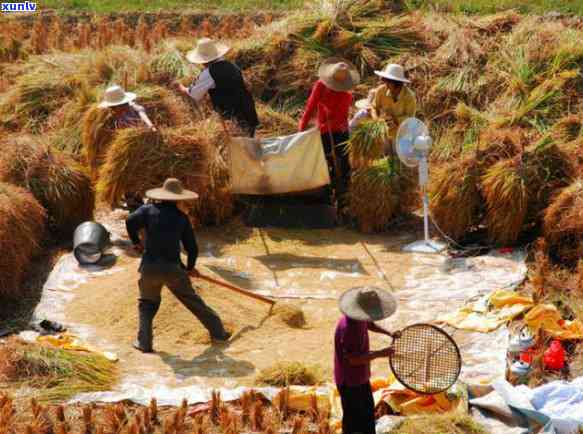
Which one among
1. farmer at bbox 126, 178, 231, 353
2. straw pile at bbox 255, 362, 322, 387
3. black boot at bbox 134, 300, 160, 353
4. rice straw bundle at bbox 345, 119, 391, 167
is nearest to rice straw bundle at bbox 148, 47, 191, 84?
rice straw bundle at bbox 345, 119, 391, 167

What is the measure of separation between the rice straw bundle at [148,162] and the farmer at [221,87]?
75 cm

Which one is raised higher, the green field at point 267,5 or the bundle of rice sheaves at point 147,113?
the green field at point 267,5

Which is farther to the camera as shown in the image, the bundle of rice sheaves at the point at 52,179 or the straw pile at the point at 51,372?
the bundle of rice sheaves at the point at 52,179

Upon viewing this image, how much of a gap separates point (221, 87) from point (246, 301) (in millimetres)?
2783

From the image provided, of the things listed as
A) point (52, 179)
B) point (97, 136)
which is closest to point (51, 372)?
point (52, 179)

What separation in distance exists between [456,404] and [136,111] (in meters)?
4.86

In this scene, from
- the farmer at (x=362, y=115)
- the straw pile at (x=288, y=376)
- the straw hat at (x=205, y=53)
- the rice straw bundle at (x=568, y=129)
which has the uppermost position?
the straw hat at (x=205, y=53)

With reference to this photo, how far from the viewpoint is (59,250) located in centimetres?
961

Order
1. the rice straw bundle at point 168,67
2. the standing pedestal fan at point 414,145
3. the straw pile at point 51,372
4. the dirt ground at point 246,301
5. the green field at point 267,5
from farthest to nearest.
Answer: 1. the green field at point 267,5
2. the rice straw bundle at point 168,67
3. the standing pedestal fan at point 414,145
4. the dirt ground at point 246,301
5. the straw pile at point 51,372

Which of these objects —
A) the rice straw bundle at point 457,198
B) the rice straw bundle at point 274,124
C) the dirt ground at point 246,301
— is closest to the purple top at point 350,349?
the dirt ground at point 246,301

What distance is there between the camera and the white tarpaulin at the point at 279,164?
31.8ft

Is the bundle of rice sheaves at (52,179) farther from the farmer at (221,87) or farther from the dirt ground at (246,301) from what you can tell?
the farmer at (221,87)

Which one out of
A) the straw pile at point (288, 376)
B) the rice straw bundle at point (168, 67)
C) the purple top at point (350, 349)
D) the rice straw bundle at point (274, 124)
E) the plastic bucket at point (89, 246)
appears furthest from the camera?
the rice straw bundle at point (168, 67)

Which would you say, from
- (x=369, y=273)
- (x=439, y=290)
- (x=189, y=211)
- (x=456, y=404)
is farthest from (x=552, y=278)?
(x=189, y=211)
